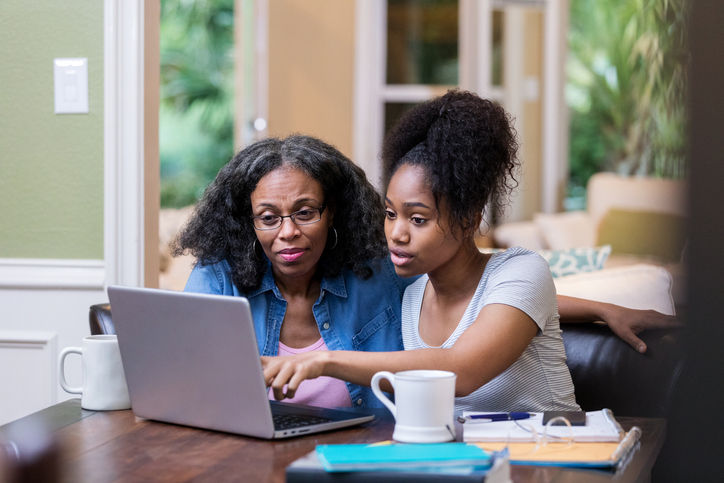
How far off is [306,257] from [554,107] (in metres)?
5.30

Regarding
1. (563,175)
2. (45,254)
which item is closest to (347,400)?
(45,254)

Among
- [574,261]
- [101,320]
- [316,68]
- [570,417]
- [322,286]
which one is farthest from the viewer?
[316,68]

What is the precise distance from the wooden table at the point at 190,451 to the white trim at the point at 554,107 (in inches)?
216

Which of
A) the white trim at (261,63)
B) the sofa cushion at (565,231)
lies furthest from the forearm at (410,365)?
the sofa cushion at (565,231)

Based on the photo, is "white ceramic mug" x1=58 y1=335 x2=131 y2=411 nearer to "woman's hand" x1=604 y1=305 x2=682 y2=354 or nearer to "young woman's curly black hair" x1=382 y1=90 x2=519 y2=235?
"young woman's curly black hair" x1=382 y1=90 x2=519 y2=235

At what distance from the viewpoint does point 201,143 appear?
31.5ft

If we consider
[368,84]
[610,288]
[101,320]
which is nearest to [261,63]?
[368,84]

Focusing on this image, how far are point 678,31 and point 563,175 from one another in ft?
22.1

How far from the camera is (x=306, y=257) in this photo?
1606 millimetres

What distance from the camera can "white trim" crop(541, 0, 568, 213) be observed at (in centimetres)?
644

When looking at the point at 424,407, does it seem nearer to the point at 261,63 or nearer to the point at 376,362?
the point at 376,362

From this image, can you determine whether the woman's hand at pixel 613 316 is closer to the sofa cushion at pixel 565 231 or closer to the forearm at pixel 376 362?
the forearm at pixel 376 362

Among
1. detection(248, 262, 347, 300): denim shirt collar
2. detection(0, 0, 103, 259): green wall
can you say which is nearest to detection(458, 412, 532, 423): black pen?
detection(248, 262, 347, 300): denim shirt collar

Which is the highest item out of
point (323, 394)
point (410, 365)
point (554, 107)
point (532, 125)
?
point (554, 107)
